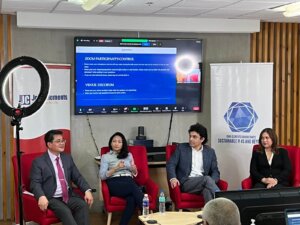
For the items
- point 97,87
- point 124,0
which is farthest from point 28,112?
point 97,87

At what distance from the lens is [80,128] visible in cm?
671

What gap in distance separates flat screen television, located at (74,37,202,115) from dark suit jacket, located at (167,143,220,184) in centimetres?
108

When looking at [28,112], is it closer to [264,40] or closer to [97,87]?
[97,87]

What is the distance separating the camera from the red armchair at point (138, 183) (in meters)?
5.56

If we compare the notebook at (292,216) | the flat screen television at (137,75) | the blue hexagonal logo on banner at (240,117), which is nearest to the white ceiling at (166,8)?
the flat screen television at (137,75)

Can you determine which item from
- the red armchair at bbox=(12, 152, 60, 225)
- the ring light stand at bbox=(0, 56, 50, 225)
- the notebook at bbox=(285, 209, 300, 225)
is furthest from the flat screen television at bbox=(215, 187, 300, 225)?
the red armchair at bbox=(12, 152, 60, 225)

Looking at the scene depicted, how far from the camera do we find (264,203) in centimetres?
225

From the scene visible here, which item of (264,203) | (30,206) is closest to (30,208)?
(30,206)

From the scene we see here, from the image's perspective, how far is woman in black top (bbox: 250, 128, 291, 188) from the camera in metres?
5.90

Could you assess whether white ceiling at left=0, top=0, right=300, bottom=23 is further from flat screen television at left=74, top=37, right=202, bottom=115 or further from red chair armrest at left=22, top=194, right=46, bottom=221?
red chair armrest at left=22, top=194, right=46, bottom=221

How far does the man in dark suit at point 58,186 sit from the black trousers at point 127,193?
42 cm

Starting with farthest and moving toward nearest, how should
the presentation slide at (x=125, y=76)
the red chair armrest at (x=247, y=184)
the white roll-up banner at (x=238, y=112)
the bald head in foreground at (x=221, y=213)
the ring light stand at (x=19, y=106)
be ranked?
the white roll-up banner at (x=238, y=112) < the presentation slide at (x=125, y=76) < the red chair armrest at (x=247, y=184) < the ring light stand at (x=19, y=106) < the bald head in foreground at (x=221, y=213)

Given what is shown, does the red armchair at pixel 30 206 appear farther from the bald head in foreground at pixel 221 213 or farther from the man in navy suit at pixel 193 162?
the bald head in foreground at pixel 221 213

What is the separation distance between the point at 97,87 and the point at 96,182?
134 cm
